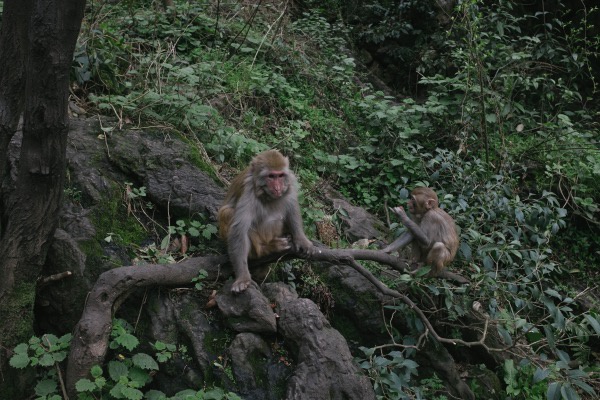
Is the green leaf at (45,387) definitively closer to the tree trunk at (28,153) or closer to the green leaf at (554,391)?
the tree trunk at (28,153)

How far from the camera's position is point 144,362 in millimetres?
4562

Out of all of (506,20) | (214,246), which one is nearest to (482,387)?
(214,246)

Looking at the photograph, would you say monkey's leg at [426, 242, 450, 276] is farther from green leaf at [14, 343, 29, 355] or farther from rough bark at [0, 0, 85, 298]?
green leaf at [14, 343, 29, 355]

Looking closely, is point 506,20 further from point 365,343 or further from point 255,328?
point 255,328

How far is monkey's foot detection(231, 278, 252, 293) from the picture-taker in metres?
5.14

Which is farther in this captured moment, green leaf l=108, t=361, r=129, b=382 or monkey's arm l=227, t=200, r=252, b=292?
monkey's arm l=227, t=200, r=252, b=292

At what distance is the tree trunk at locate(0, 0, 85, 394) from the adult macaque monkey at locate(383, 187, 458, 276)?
11.4 feet

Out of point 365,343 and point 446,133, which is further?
point 446,133

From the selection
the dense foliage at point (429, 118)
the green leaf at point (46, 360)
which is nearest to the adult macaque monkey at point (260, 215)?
the dense foliage at point (429, 118)

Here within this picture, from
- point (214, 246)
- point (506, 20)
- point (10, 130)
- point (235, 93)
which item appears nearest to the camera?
point (10, 130)

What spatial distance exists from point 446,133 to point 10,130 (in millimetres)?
6718

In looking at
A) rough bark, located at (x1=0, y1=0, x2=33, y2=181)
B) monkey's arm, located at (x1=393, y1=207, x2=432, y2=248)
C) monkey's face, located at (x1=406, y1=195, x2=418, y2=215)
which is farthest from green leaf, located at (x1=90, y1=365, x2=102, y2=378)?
monkey's face, located at (x1=406, y1=195, x2=418, y2=215)

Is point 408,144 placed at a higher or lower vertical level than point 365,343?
higher

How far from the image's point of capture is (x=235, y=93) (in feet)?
28.6
